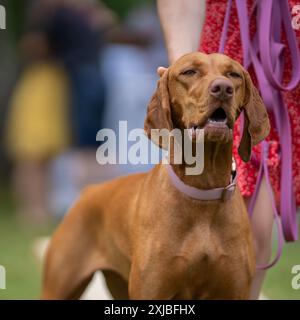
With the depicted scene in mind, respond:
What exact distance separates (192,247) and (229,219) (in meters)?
0.21

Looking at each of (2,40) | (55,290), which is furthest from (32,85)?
(55,290)

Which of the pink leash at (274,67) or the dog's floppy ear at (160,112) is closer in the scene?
the dog's floppy ear at (160,112)

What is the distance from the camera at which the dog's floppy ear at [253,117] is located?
4.70 m

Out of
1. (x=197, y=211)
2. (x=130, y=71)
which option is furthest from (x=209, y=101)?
(x=130, y=71)

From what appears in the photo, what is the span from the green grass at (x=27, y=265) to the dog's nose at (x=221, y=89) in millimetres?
3002

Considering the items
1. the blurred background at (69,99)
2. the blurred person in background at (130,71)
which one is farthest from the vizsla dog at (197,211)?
the blurred background at (69,99)

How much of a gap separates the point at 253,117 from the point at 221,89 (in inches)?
13.1

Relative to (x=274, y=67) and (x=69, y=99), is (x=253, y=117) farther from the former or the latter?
(x=69, y=99)

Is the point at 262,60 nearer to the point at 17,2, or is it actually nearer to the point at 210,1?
the point at 210,1

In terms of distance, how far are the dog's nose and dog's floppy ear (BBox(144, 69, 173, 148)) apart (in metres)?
0.29

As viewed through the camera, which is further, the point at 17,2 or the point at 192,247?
the point at 17,2

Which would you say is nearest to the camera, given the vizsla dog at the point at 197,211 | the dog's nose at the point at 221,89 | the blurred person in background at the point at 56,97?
the dog's nose at the point at 221,89

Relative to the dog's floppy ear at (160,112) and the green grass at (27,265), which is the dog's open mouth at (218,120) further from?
the green grass at (27,265)

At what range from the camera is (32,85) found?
1244cm
